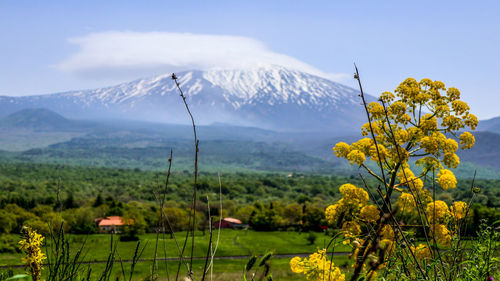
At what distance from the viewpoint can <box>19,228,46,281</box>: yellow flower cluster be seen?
2814 mm

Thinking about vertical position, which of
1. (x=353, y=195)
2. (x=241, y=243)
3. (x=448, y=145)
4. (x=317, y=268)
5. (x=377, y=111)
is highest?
(x=377, y=111)

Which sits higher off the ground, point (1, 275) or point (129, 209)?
point (1, 275)

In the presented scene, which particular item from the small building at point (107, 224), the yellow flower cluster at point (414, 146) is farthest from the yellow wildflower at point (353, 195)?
the small building at point (107, 224)

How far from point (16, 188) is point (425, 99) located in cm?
9352

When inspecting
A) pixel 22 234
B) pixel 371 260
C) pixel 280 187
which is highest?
pixel 371 260

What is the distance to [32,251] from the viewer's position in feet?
9.47

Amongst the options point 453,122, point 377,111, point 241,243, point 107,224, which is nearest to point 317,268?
point 377,111

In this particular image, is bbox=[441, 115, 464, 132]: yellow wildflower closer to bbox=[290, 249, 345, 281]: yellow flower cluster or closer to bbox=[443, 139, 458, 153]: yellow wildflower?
bbox=[443, 139, 458, 153]: yellow wildflower

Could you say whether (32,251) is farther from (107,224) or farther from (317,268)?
(107,224)

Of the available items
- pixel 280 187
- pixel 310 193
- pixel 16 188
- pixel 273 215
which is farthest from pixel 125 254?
pixel 280 187

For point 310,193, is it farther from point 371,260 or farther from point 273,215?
point 371,260

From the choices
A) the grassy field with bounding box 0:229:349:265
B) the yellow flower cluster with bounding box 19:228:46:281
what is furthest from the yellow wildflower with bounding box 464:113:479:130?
the grassy field with bounding box 0:229:349:265

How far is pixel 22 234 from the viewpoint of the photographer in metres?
2.94

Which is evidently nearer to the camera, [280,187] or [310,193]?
[310,193]
